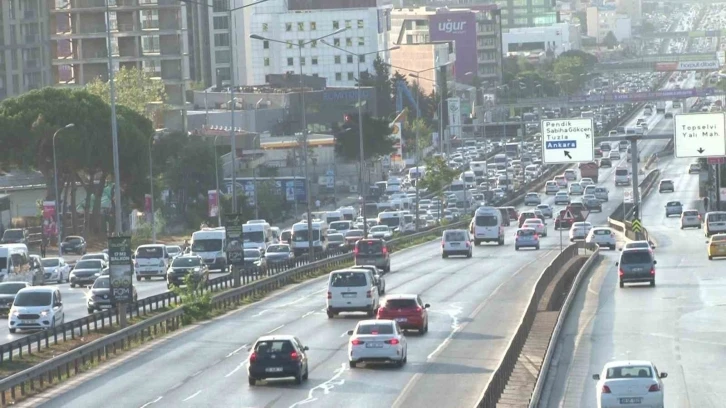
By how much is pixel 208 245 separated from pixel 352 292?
24.7m

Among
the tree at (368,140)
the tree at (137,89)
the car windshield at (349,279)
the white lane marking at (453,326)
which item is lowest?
the white lane marking at (453,326)

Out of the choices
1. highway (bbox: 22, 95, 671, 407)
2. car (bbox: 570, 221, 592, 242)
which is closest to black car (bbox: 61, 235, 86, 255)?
car (bbox: 570, 221, 592, 242)

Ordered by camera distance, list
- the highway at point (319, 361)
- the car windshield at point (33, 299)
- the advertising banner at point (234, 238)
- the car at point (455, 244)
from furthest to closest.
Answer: the car at point (455, 244) → the advertising banner at point (234, 238) → the car windshield at point (33, 299) → the highway at point (319, 361)

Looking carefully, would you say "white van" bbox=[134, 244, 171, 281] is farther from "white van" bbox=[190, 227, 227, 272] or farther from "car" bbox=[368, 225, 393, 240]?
"car" bbox=[368, 225, 393, 240]

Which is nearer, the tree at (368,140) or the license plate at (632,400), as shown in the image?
the license plate at (632,400)

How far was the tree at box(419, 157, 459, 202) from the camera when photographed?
131m

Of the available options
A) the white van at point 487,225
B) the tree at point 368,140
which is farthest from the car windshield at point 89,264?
the tree at point 368,140

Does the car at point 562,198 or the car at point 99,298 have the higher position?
the car at point 99,298

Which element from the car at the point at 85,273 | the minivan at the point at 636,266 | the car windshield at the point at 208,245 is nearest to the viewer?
the minivan at the point at 636,266

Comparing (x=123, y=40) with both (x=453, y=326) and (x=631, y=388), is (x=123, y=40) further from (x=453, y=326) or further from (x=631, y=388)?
(x=631, y=388)

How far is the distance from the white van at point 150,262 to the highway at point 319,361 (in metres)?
10.1

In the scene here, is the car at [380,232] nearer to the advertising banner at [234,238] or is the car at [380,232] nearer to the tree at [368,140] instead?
the advertising banner at [234,238]

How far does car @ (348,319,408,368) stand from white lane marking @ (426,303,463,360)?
2.18m

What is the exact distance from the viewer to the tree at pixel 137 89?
138 metres
